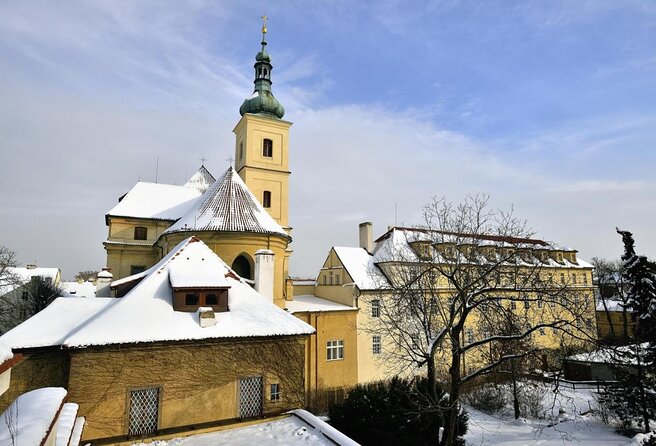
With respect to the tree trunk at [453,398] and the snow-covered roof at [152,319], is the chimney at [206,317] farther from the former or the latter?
the tree trunk at [453,398]

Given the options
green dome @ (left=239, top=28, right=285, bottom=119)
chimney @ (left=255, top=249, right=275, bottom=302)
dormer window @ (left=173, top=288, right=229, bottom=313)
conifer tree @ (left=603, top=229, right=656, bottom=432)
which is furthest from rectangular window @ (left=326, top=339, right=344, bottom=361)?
green dome @ (left=239, top=28, right=285, bottom=119)

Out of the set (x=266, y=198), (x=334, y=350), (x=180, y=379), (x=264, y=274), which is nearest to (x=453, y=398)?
(x=180, y=379)

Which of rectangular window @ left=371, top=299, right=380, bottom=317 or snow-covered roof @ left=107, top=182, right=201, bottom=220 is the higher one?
snow-covered roof @ left=107, top=182, right=201, bottom=220

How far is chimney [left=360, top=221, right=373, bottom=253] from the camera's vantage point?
31.4m

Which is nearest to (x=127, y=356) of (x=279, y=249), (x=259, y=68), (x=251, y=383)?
(x=251, y=383)

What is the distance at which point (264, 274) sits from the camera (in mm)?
17344

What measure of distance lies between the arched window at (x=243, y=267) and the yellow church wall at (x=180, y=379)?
408 inches

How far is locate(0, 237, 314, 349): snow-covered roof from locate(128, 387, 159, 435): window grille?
59.7 inches

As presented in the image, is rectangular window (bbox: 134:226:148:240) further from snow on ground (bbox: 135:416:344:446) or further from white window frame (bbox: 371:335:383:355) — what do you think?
snow on ground (bbox: 135:416:344:446)

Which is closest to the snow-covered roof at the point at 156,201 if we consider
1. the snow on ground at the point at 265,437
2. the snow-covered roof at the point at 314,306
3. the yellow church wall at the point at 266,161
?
the yellow church wall at the point at 266,161

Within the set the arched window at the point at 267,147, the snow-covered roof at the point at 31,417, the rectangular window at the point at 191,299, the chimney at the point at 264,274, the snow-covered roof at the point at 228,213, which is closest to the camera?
the snow-covered roof at the point at 31,417

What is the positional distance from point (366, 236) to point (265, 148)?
11853 millimetres

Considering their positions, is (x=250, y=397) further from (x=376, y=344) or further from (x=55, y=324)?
(x=376, y=344)

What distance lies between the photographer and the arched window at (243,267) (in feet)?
72.2
